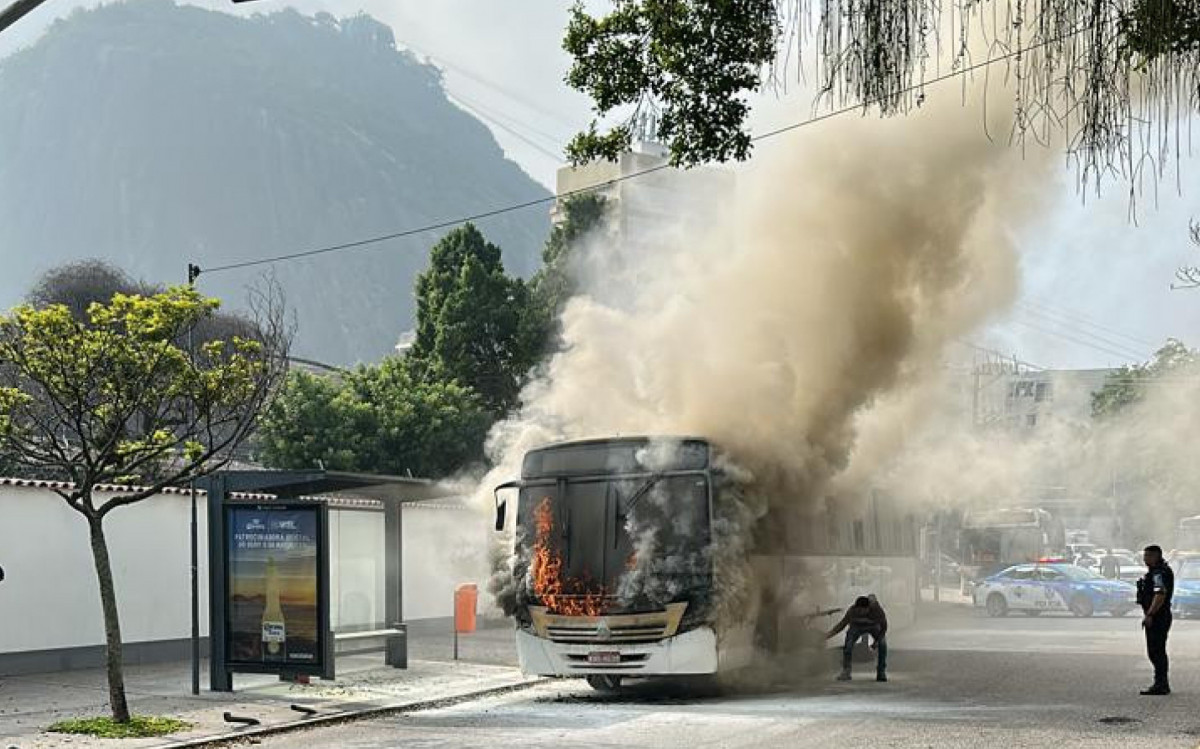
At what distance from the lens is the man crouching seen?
60.4 ft

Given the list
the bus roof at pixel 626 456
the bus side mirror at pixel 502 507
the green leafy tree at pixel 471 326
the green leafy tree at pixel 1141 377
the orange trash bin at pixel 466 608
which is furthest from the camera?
the green leafy tree at pixel 1141 377

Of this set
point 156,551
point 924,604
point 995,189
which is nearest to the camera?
point 995,189

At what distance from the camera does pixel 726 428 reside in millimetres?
17656

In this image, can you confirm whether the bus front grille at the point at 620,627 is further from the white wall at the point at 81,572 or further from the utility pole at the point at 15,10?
the utility pole at the point at 15,10

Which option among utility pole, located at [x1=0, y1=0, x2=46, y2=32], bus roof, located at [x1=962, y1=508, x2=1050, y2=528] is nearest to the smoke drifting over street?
utility pole, located at [x1=0, y1=0, x2=46, y2=32]

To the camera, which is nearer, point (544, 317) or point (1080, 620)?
point (1080, 620)

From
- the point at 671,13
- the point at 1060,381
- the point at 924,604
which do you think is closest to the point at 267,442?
the point at 924,604

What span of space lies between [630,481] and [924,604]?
28120 mm

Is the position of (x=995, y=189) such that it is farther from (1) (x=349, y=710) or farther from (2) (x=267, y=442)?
(2) (x=267, y=442)

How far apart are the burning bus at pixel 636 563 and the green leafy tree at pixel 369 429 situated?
20905 mm

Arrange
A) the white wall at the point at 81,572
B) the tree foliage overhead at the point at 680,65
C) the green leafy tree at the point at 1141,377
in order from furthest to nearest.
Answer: the green leafy tree at the point at 1141,377 < the white wall at the point at 81,572 < the tree foliage overhead at the point at 680,65

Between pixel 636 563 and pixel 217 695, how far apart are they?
5446 mm

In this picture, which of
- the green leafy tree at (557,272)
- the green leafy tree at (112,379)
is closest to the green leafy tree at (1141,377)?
the green leafy tree at (557,272)

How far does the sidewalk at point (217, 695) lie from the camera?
1409cm
